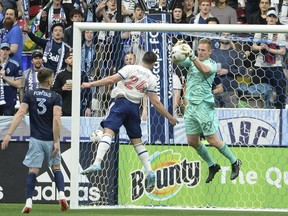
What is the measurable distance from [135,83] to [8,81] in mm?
3987

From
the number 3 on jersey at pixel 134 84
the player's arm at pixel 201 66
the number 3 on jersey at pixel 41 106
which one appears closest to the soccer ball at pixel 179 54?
the player's arm at pixel 201 66

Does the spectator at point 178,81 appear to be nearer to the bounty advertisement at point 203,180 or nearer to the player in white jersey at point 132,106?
the bounty advertisement at point 203,180

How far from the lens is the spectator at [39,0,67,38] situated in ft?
64.7

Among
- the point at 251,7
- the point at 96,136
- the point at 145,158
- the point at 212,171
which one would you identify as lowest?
the point at 212,171

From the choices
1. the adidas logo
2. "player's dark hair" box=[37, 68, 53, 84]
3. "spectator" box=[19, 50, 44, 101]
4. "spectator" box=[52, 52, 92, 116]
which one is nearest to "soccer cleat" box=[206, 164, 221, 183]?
the adidas logo

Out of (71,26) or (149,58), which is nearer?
(149,58)

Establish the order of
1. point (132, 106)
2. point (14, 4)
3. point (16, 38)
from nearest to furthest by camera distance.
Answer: point (132, 106) < point (16, 38) < point (14, 4)

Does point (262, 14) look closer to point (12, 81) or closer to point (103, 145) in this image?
point (12, 81)

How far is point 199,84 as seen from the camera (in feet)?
46.8

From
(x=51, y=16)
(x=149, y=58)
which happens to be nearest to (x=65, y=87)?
(x=149, y=58)

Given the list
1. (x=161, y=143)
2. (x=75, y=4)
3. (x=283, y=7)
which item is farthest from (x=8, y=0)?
(x=161, y=143)

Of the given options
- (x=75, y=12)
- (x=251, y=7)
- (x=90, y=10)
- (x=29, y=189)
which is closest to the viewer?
(x=29, y=189)

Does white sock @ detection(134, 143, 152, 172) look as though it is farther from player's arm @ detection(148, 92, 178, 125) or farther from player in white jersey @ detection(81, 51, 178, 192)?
player's arm @ detection(148, 92, 178, 125)

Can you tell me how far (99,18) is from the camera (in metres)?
19.4
